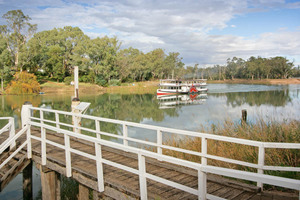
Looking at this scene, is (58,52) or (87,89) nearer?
(87,89)

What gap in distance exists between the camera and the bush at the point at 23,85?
1874 inches

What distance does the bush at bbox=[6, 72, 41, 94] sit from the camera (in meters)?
47.6

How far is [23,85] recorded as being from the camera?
48.2 m

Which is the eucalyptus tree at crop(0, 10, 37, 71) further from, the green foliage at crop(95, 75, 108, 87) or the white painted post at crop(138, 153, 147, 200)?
the white painted post at crop(138, 153, 147, 200)

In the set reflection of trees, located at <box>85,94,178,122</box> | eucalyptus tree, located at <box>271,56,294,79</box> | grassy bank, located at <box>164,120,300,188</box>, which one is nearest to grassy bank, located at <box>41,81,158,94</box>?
reflection of trees, located at <box>85,94,178,122</box>

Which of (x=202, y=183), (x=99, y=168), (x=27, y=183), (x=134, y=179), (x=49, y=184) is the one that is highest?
(x=202, y=183)

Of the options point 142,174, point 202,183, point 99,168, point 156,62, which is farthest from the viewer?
point 156,62

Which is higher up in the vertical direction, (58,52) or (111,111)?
(58,52)

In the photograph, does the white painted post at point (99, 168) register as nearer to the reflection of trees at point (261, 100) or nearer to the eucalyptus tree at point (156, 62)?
the reflection of trees at point (261, 100)

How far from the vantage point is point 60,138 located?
9086 millimetres

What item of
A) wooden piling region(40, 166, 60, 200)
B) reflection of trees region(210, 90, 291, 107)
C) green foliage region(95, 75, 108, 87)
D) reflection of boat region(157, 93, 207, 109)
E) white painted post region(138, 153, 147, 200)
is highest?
green foliage region(95, 75, 108, 87)

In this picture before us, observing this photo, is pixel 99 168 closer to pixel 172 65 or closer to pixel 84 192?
pixel 84 192

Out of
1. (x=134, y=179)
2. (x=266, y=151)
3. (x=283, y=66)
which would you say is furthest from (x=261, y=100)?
(x=283, y=66)

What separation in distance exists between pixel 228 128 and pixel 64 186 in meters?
6.26
